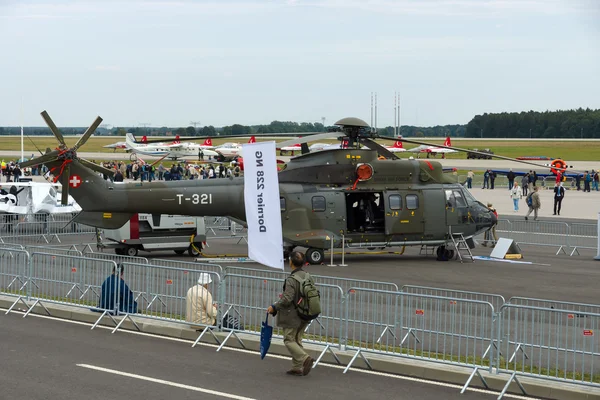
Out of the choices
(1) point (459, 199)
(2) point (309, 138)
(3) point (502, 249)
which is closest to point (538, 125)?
(3) point (502, 249)

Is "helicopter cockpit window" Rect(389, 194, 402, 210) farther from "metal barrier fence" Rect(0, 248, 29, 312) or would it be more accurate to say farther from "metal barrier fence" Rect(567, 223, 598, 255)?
"metal barrier fence" Rect(0, 248, 29, 312)

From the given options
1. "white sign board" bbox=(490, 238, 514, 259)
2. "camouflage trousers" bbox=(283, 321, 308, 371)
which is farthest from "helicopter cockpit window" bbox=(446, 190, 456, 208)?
"camouflage trousers" bbox=(283, 321, 308, 371)

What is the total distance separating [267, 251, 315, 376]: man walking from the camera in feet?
36.6

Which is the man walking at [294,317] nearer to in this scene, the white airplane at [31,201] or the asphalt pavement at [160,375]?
the asphalt pavement at [160,375]

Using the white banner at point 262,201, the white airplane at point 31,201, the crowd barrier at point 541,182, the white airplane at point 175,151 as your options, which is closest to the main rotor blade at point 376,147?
the white banner at point 262,201

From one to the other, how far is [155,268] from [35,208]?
18976 millimetres

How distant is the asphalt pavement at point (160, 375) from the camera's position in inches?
413

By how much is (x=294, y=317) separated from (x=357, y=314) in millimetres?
2419

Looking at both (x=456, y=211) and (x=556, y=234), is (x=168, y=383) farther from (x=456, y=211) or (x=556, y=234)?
(x=556, y=234)

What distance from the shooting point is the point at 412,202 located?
25188 millimetres

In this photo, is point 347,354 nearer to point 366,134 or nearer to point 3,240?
point 366,134

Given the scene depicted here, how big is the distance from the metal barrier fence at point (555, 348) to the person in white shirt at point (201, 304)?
175 inches

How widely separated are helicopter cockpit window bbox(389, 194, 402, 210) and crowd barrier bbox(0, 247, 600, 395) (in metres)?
9.43

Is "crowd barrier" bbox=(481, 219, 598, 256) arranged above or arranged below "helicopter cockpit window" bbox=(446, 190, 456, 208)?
below
